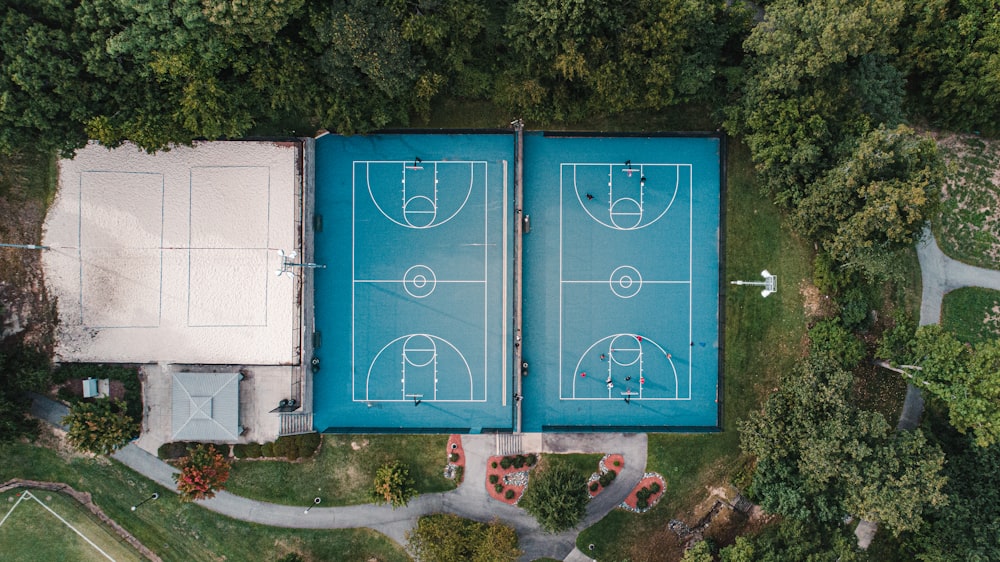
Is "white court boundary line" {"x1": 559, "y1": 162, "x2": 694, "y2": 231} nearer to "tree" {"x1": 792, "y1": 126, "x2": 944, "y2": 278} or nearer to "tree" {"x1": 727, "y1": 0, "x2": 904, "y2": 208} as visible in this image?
"tree" {"x1": 727, "y1": 0, "x2": 904, "y2": 208}

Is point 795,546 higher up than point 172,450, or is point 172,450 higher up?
point 172,450

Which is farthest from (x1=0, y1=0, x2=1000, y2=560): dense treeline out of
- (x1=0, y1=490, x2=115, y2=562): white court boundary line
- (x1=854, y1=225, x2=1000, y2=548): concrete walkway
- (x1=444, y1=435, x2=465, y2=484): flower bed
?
(x1=444, y1=435, x2=465, y2=484): flower bed

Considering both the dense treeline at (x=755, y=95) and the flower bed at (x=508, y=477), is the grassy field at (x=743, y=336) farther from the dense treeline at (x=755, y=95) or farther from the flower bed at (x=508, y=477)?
the flower bed at (x=508, y=477)

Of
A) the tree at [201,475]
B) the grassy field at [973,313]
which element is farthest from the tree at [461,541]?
the grassy field at [973,313]

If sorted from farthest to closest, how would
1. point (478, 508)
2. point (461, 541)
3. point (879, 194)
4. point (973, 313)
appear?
1. point (478, 508)
2. point (973, 313)
3. point (461, 541)
4. point (879, 194)

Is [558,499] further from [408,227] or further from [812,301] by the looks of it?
[812,301]

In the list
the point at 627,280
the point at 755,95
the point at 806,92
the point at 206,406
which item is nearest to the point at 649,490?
the point at 627,280

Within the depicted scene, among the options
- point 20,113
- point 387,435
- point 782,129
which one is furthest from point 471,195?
point 20,113
